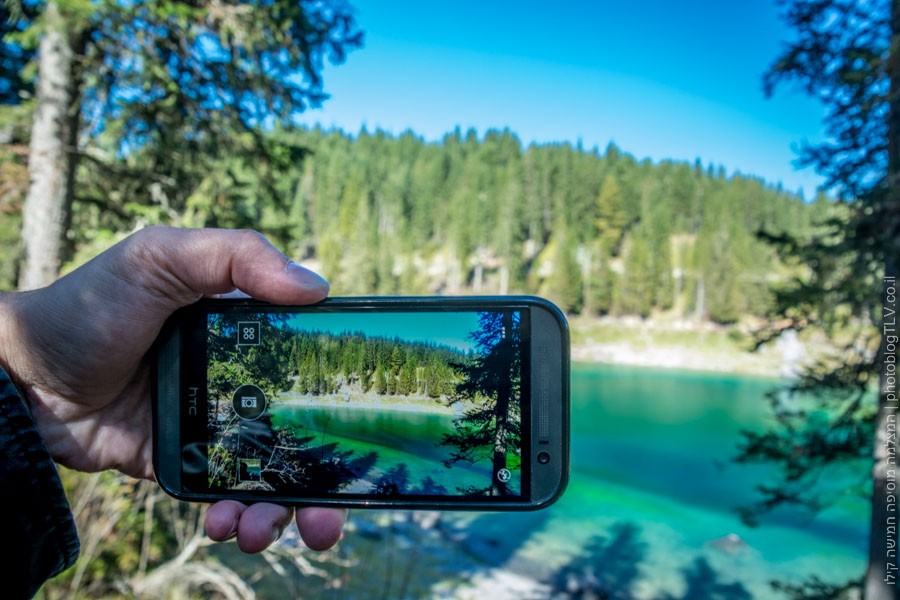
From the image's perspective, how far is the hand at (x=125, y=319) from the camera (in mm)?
1183

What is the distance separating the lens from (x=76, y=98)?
4633 mm

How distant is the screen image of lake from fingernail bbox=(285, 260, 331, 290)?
0.30 m

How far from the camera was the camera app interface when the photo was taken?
3.92 feet

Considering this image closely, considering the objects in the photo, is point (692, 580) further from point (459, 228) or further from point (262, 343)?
point (459, 228)

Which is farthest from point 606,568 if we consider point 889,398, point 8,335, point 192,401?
point 8,335

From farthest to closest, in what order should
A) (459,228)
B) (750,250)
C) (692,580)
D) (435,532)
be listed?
(459,228), (750,250), (435,532), (692,580)

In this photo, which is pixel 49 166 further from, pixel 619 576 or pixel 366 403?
pixel 619 576

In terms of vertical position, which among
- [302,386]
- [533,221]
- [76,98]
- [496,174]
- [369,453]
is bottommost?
[369,453]

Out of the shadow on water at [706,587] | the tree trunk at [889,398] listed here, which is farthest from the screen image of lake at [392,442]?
the shadow on water at [706,587]

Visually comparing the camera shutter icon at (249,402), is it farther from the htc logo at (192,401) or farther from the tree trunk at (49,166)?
the tree trunk at (49,166)

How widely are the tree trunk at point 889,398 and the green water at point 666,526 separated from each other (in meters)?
1.20

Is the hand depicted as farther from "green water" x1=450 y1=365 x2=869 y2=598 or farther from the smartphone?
"green water" x1=450 y1=365 x2=869 y2=598

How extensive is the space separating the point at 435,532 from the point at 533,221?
30538 millimetres

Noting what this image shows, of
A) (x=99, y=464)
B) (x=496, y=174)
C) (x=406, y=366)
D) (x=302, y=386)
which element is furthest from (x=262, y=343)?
(x=496, y=174)
